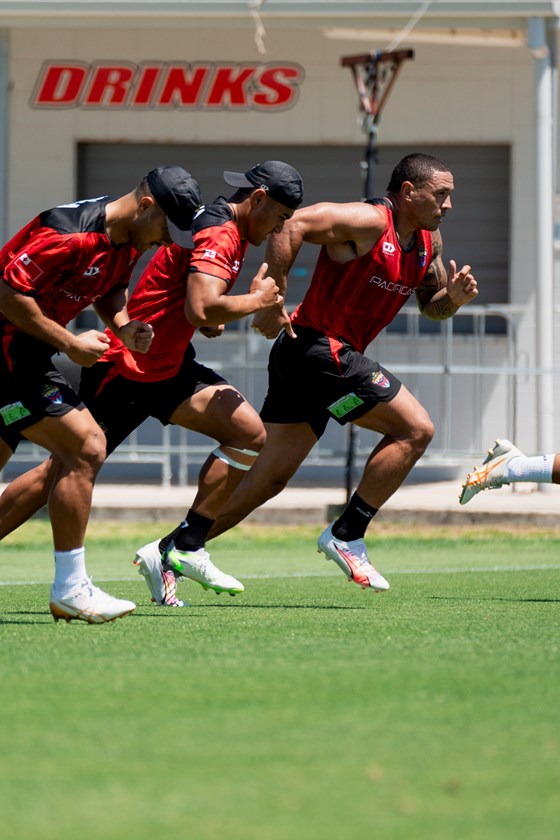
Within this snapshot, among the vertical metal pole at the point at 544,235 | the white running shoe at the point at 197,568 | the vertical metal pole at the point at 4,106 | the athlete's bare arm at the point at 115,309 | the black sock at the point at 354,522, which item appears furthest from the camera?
the vertical metal pole at the point at 4,106

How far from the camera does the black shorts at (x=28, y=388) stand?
6.19 metres

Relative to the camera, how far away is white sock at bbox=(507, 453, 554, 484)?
802 cm

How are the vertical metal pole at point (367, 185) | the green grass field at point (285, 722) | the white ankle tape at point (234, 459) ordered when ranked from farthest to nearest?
the vertical metal pole at point (367, 185) → the white ankle tape at point (234, 459) → the green grass field at point (285, 722)

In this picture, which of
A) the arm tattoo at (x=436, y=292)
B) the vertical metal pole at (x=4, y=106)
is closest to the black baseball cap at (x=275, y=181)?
the arm tattoo at (x=436, y=292)

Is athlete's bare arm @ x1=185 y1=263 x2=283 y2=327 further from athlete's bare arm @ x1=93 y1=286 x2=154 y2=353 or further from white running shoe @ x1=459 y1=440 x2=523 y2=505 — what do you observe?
white running shoe @ x1=459 y1=440 x2=523 y2=505

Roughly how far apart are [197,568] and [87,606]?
4.08 feet

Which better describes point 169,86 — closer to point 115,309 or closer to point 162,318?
point 162,318

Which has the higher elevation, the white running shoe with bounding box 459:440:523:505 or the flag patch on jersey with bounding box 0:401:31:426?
the flag patch on jersey with bounding box 0:401:31:426

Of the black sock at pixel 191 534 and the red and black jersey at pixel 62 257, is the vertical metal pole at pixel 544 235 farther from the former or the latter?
the red and black jersey at pixel 62 257

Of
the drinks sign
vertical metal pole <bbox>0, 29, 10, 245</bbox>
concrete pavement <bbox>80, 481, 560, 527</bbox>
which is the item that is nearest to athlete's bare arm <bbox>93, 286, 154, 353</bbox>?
concrete pavement <bbox>80, 481, 560, 527</bbox>

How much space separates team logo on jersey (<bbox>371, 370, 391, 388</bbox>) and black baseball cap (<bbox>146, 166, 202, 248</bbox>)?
1.87 meters

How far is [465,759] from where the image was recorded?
3688mm

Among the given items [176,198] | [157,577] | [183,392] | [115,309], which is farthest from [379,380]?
[176,198]

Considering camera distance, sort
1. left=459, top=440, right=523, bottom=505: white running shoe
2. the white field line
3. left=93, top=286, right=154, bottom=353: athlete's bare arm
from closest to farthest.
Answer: left=93, top=286, right=154, bottom=353: athlete's bare arm < left=459, top=440, right=523, bottom=505: white running shoe < the white field line
